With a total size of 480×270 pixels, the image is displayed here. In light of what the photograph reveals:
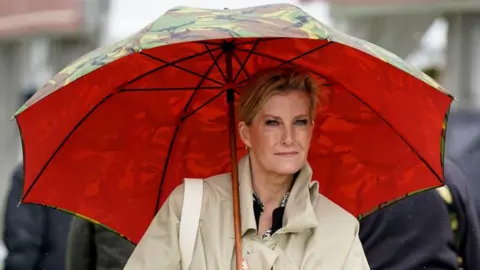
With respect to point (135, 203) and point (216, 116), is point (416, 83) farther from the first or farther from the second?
point (135, 203)

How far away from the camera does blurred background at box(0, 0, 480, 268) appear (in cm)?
1159

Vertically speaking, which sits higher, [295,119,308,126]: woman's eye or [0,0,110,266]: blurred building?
[295,119,308,126]: woman's eye

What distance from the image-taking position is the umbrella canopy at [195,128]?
15.0 ft

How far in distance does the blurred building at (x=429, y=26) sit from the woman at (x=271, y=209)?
22.7 feet

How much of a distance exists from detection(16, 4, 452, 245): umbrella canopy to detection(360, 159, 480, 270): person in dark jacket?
0.50m

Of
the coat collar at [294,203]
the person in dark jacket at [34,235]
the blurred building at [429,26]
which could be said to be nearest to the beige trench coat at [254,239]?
the coat collar at [294,203]

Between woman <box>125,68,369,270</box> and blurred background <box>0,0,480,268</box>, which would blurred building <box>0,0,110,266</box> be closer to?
blurred background <box>0,0,480,268</box>

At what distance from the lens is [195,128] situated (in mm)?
4957

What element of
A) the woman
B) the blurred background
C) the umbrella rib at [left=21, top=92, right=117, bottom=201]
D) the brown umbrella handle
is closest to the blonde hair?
the woman

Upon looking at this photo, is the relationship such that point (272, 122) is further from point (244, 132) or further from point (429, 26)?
point (429, 26)

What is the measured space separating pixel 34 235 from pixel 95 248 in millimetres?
1389

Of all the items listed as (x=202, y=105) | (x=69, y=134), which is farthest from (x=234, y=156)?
Result: (x=69, y=134)

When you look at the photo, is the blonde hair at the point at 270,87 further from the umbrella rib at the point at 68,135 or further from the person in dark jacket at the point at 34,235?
the person in dark jacket at the point at 34,235

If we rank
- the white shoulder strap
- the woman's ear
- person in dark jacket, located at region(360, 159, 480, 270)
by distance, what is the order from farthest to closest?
person in dark jacket, located at region(360, 159, 480, 270)
the woman's ear
the white shoulder strap
